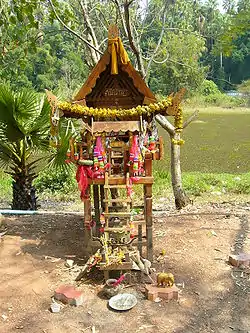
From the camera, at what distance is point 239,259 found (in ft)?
18.4

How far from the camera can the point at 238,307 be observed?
4.67 metres

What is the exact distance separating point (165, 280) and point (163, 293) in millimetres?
151

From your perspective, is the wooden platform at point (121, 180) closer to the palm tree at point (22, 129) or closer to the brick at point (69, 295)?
the brick at point (69, 295)

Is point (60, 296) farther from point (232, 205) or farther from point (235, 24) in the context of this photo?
point (235, 24)

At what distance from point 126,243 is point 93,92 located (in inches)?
78.6

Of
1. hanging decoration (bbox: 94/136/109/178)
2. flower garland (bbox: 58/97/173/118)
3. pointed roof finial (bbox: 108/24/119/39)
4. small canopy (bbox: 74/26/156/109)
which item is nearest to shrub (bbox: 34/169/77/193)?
small canopy (bbox: 74/26/156/109)

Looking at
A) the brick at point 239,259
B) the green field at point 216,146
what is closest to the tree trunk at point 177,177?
the brick at point 239,259

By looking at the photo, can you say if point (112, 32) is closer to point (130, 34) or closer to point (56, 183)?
point (130, 34)

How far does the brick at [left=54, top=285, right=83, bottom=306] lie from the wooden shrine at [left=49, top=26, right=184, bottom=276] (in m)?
0.46

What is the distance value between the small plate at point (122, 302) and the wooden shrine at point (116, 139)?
36cm

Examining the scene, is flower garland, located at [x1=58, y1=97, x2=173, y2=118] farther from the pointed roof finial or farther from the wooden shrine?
the pointed roof finial

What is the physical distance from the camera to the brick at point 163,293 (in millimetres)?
4774

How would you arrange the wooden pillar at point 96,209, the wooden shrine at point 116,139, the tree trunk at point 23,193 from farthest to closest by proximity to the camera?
1. the tree trunk at point 23,193
2. the wooden pillar at point 96,209
3. the wooden shrine at point 116,139

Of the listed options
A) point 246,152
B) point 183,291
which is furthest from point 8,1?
point 246,152
